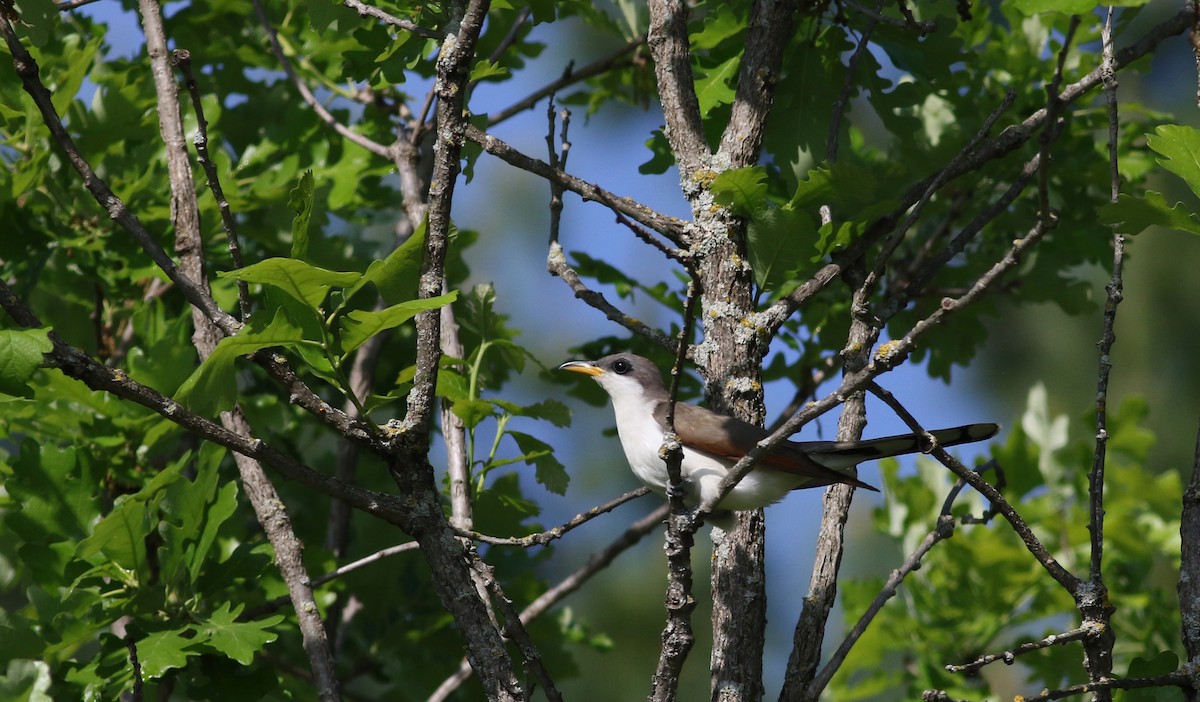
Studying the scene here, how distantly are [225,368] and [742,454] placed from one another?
67.8 inches

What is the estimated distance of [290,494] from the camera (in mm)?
5887

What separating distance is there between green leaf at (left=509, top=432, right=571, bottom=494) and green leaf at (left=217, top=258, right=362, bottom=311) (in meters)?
1.53

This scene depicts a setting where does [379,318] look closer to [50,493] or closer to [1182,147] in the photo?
[50,493]

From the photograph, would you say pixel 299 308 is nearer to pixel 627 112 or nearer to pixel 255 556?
pixel 255 556

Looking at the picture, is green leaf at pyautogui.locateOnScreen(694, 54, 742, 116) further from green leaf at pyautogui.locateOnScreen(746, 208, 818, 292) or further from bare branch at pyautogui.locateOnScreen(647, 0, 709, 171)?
green leaf at pyautogui.locateOnScreen(746, 208, 818, 292)

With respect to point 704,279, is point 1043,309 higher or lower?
higher

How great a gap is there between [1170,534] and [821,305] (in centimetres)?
227

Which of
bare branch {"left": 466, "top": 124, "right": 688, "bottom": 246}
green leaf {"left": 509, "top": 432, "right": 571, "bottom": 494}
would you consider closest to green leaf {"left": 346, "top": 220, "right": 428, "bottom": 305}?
bare branch {"left": 466, "top": 124, "right": 688, "bottom": 246}

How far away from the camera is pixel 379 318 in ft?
9.52

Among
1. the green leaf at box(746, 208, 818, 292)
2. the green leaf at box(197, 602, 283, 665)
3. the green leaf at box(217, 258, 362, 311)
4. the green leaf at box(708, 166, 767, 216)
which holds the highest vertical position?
the green leaf at box(708, 166, 767, 216)

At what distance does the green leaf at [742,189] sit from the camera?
3.47 metres

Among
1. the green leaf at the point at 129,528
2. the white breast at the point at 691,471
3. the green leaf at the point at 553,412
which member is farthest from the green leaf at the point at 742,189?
the green leaf at the point at 129,528

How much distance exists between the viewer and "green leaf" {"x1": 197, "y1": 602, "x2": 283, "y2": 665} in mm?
3508

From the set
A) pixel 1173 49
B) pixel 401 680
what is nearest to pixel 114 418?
pixel 401 680
